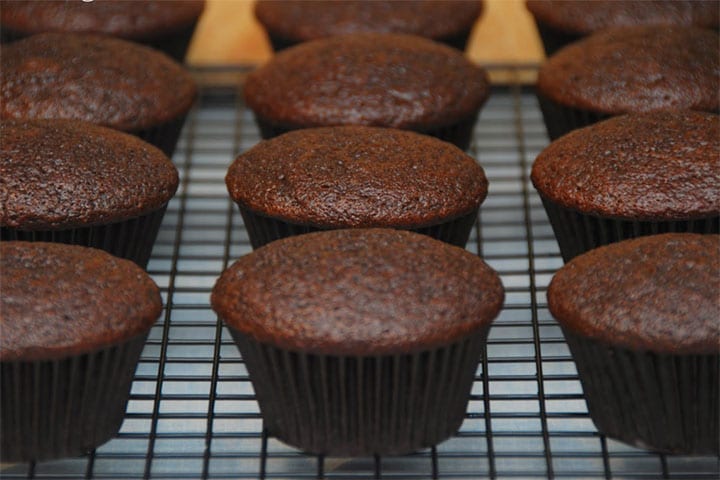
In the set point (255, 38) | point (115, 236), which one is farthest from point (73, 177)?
point (255, 38)

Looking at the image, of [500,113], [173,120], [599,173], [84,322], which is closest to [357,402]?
[84,322]

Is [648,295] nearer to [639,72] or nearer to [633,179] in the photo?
[633,179]

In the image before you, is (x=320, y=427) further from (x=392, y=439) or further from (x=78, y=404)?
(x=78, y=404)

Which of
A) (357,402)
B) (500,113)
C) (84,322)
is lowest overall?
(500,113)

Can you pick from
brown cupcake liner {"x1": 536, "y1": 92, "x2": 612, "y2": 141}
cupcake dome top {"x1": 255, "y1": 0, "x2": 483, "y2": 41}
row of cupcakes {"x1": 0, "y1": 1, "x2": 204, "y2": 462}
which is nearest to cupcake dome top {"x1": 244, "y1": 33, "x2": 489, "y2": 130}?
brown cupcake liner {"x1": 536, "y1": 92, "x2": 612, "y2": 141}

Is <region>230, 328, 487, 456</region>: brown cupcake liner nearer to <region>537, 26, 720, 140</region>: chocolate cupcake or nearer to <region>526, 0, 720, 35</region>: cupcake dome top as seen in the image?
<region>537, 26, 720, 140</region>: chocolate cupcake
